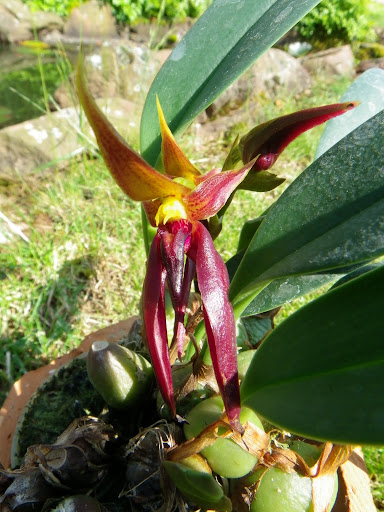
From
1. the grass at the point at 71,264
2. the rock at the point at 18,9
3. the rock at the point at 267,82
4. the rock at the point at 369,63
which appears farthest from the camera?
the rock at the point at 18,9

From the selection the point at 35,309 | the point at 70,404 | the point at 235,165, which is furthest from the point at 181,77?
the point at 35,309

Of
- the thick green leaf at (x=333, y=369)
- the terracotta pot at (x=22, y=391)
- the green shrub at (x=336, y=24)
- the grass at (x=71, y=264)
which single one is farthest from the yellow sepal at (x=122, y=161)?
the green shrub at (x=336, y=24)

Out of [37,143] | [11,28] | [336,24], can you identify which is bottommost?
[37,143]

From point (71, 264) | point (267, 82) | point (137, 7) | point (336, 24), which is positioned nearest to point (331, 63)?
point (267, 82)

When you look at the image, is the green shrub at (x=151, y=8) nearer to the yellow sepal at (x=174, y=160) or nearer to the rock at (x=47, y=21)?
the rock at (x=47, y=21)

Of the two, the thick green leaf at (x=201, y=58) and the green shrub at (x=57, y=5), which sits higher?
the green shrub at (x=57, y=5)

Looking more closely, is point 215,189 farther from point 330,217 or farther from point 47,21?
point 47,21
